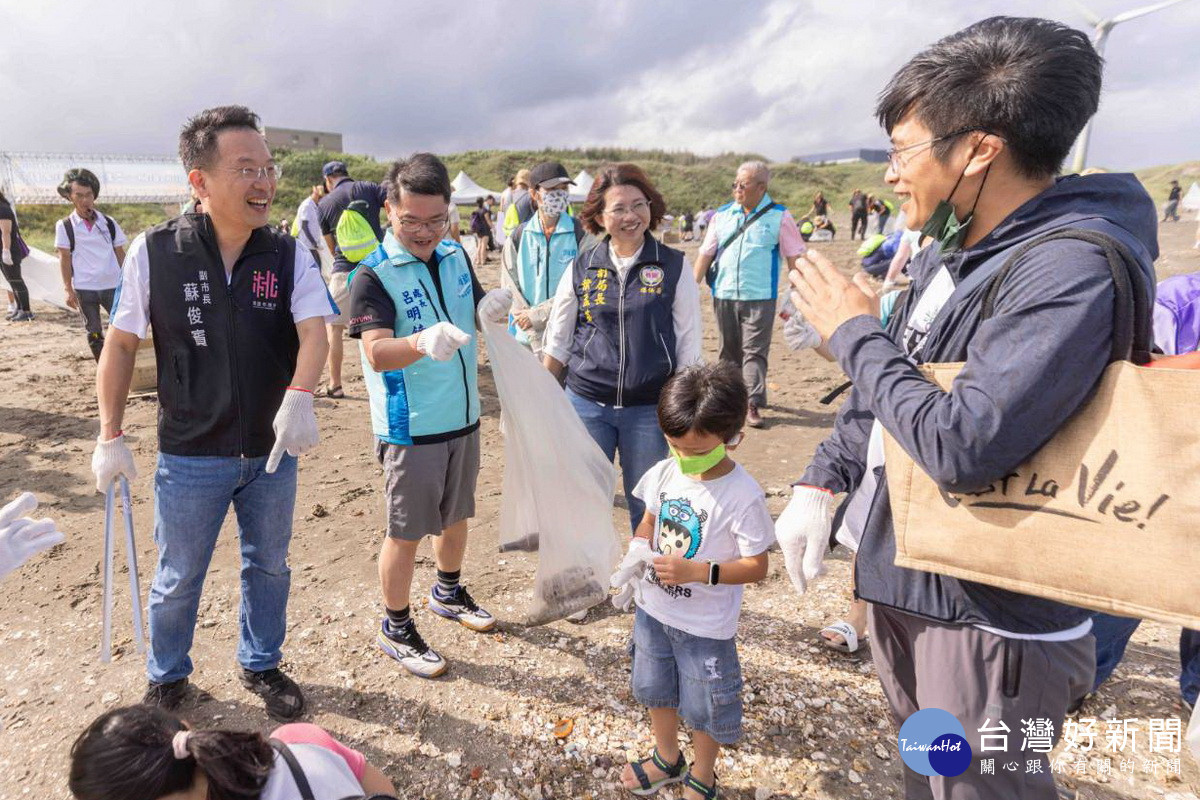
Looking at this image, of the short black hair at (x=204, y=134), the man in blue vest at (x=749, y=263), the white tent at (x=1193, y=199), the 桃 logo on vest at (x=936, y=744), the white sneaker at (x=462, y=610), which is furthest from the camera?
the white tent at (x=1193, y=199)

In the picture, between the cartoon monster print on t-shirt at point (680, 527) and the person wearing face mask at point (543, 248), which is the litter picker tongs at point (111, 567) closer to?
the cartoon monster print on t-shirt at point (680, 527)

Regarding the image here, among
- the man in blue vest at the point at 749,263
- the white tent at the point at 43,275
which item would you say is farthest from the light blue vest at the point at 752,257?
the white tent at the point at 43,275

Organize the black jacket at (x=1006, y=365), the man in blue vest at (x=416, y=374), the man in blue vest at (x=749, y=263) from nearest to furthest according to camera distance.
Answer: the black jacket at (x=1006, y=365)
the man in blue vest at (x=416, y=374)
the man in blue vest at (x=749, y=263)

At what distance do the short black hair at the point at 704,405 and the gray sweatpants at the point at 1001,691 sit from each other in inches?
30.9

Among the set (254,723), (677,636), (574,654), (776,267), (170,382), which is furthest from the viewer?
(776,267)

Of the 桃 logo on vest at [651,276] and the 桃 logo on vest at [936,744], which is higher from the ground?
the 桃 logo on vest at [651,276]

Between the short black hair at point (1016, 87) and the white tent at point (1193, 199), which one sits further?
the white tent at point (1193, 199)

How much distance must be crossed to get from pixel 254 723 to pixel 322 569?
117 centimetres

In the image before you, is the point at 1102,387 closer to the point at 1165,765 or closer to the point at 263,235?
the point at 1165,765

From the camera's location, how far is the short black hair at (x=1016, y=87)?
1.16 m

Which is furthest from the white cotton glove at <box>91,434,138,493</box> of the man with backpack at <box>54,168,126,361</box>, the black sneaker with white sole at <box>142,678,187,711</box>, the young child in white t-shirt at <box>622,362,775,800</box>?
the man with backpack at <box>54,168,126,361</box>

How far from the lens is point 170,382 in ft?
7.50

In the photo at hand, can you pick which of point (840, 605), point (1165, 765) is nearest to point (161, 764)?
point (840, 605)

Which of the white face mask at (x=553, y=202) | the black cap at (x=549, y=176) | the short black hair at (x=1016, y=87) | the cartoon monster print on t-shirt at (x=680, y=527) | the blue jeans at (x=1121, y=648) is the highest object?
the black cap at (x=549, y=176)
